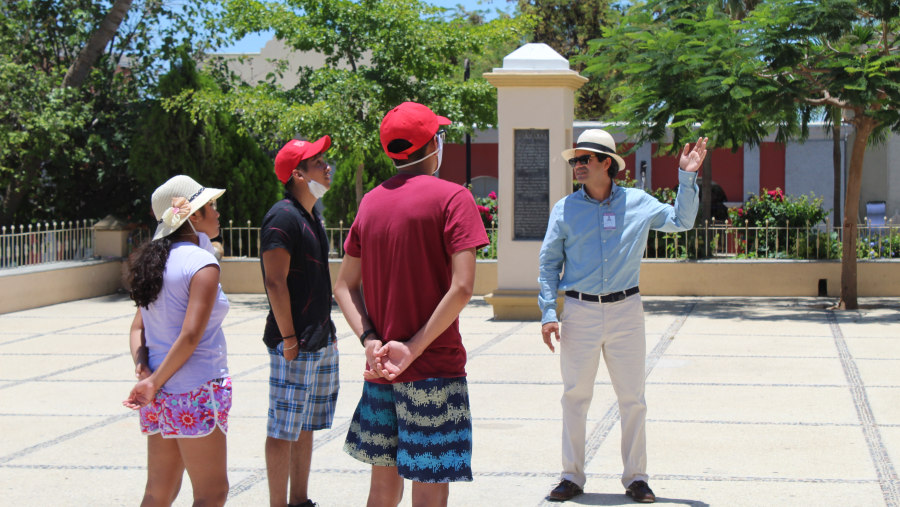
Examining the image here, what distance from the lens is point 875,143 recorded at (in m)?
14.0

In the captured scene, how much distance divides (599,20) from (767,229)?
19353mm

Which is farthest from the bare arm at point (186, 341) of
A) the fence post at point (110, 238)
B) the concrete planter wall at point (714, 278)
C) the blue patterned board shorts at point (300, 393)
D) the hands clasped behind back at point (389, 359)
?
the fence post at point (110, 238)

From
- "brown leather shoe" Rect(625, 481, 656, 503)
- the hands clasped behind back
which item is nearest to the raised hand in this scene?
"brown leather shoe" Rect(625, 481, 656, 503)

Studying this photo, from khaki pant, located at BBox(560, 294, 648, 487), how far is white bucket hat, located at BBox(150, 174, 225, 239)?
2.05m

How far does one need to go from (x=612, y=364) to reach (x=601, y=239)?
2.12ft

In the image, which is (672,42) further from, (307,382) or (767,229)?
(307,382)

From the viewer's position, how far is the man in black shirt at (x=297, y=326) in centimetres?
476

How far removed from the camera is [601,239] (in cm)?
532

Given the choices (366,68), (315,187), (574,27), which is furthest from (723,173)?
(315,187)

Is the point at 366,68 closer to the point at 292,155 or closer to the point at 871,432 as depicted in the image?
A: the point at 871,432

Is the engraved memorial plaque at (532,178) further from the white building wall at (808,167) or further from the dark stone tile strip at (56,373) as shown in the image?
the white building wall at (808,167)

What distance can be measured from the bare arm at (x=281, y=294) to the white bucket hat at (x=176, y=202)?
570 millimetres

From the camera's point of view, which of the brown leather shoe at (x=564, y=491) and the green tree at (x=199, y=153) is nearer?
the brown leather shoe at (x=564, y=491)

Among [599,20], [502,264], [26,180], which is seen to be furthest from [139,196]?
[599,20]
